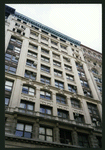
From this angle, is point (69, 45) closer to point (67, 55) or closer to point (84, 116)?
point (67, 55)

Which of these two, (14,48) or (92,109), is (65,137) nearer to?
(92,109)

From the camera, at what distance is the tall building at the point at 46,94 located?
1579 centimetres

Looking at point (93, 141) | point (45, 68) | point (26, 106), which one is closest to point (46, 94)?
point (26, 106)

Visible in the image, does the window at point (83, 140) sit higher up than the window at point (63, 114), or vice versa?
the window at point (63, 114)

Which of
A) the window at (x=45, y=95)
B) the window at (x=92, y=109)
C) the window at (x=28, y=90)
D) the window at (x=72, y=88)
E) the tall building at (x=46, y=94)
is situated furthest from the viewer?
the window at (x=72, y=88)

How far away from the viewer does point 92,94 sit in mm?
26953

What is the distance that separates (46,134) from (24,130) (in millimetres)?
3008

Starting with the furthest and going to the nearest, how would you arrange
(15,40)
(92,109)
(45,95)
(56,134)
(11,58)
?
(15,40) < (92,109) < (11,58) < (45,95) < (56,134)

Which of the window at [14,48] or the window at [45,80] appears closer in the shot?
the window at [45,80]

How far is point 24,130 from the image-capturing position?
614 inches

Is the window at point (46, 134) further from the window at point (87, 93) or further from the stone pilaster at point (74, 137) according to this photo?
the window at point (87, 93)

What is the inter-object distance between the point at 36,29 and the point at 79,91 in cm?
2358

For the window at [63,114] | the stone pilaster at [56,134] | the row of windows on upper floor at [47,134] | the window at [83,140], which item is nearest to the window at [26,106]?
the row of windows on upper floor at [47,134]

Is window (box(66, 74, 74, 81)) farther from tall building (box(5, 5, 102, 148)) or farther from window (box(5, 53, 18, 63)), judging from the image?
window (box(5, 53, 18, 63))
